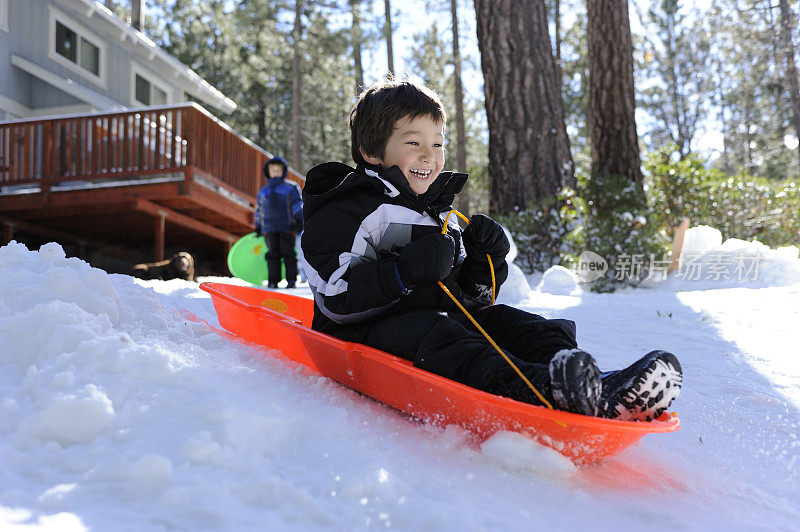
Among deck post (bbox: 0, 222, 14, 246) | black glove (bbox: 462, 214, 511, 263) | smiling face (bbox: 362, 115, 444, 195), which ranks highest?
deck post (bbox: 0, 222, 14, 246)

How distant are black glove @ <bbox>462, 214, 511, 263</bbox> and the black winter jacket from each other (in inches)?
4.1

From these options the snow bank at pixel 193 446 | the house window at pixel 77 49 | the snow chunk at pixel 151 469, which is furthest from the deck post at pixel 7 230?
the snow chunk at pixel 151 469

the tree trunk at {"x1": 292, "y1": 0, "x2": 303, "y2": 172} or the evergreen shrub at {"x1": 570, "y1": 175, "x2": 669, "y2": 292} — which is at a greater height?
the tree trunk at {"x1": 292, "y1": 0, "x2": 303, "y2": 172}

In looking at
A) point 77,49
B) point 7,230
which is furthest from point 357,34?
point 7,230

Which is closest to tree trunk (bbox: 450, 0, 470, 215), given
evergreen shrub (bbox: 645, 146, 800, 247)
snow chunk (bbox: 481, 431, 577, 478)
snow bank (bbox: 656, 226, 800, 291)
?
evergreen shrub (bbox: 645, 146, 800, 247)

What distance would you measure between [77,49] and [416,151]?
11.5 metres

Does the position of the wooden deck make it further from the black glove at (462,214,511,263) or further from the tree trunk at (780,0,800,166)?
the tree trunk at (780,0,800,166)

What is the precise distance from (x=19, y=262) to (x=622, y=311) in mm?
3532

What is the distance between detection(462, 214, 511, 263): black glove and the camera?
2219mm

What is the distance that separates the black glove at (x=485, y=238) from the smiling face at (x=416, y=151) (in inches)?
9.1

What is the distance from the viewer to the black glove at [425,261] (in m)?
1.92

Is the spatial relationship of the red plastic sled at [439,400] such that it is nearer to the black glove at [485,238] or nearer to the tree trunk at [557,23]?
the black glove at [485,238]

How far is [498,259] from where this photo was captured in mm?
2316

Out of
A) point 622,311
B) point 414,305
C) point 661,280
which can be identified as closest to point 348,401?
point 414,305
